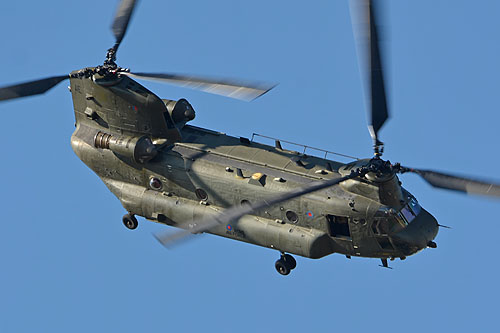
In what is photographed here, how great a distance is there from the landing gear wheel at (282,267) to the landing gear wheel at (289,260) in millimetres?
97

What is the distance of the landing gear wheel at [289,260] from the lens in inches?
1863

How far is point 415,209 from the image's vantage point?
46.0m

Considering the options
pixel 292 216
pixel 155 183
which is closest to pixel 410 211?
pixel 292 216

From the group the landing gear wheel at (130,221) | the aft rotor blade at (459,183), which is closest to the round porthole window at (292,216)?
the aft rotor blade at (459,183)

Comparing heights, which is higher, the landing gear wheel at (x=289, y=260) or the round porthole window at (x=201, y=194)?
the round porthole window at (x=201, y=194)

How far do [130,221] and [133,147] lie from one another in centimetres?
383

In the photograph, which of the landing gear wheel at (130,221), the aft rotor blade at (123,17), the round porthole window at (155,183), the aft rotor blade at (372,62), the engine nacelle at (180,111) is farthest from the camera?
the landing gear wheel at (130,221)

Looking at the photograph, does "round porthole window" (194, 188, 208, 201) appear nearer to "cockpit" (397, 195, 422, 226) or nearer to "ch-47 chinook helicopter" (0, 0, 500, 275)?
"ch-47 chinook helicopter" (0, 0, 500, 275)

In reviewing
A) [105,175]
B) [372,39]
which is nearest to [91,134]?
[105,175]

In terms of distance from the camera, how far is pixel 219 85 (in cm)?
4431

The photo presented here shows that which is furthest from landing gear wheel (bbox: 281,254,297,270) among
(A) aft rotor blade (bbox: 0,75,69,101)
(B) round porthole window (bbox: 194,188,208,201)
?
(A) aft rotor blade (bbox: 0,75,69,101)

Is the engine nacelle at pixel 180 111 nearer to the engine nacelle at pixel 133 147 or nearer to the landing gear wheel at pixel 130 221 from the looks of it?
the engine nacelle at pixel 133 147

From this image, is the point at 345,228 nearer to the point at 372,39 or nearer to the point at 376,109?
the point at 376,109

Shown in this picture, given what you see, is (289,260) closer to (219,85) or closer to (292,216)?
(292,216)
